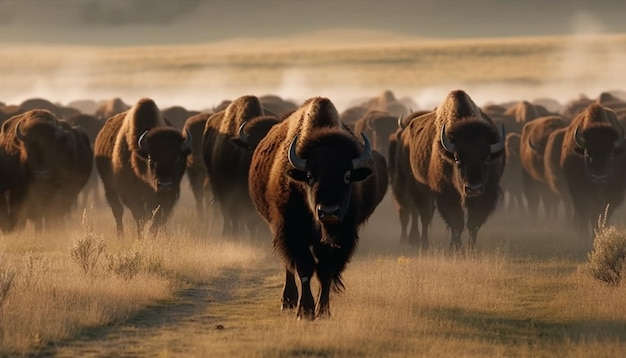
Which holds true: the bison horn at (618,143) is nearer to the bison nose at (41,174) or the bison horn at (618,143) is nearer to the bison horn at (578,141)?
the bison horn at (578,141)

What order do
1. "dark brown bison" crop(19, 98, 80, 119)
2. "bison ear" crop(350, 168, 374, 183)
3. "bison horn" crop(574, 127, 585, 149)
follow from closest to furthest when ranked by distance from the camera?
"bison ear" crop(350, 168, 374, 183)
"bison horn" crop(574, 127, 585, 149)
"dark brown bison" crop(19, 98, 80, 119)

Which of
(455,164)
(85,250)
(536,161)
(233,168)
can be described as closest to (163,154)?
(233,168)

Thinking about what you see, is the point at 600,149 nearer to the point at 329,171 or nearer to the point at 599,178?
the point at 599,178

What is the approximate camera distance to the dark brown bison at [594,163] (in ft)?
67.7

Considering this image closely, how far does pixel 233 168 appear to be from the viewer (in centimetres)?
2023

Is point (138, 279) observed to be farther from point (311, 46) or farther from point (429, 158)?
point (311, 46)

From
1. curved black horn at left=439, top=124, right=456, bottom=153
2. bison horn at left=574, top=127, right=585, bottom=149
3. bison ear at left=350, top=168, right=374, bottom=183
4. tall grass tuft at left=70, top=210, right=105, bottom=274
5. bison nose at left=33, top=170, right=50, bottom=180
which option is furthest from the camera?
bison horn at left=574, top=127, right=585, bottom=149

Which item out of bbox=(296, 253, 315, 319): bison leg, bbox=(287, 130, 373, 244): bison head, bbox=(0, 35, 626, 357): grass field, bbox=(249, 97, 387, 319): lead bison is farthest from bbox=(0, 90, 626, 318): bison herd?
bbox=(287, 130, 373, 244): bison head

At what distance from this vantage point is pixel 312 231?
1237 cm

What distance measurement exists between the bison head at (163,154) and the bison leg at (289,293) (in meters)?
5.43

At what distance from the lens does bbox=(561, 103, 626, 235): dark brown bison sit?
2064 cm

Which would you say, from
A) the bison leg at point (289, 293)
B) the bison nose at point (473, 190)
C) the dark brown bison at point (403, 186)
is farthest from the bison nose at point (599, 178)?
the bison leg at point (289, 293)

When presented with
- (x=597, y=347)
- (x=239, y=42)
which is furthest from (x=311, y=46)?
(x=597, y=347)

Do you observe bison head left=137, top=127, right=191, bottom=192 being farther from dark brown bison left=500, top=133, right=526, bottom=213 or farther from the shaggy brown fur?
dark brown bison left=500, top=133, right=526, bottom=213
